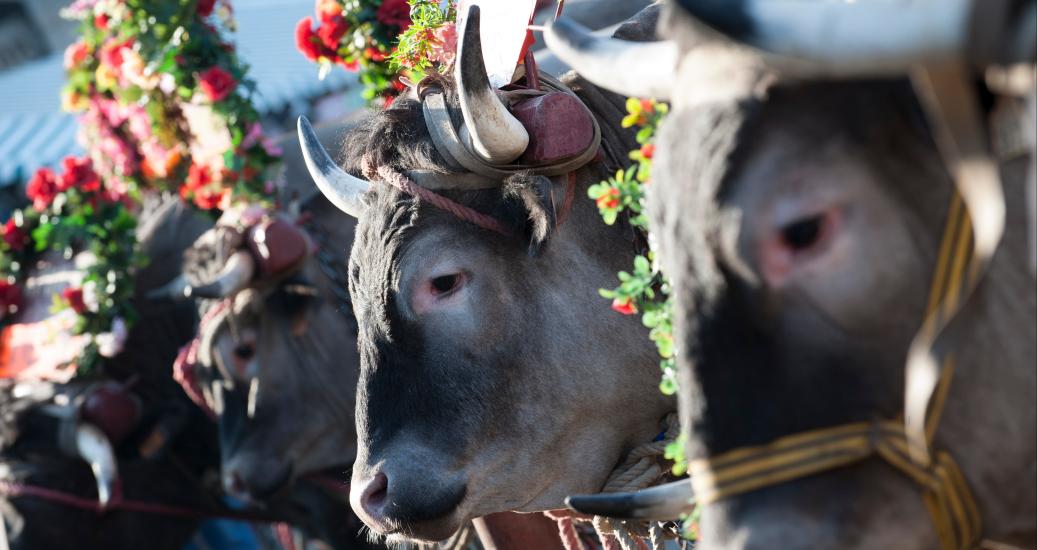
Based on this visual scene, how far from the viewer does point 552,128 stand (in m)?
2.96

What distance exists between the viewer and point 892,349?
1.72m

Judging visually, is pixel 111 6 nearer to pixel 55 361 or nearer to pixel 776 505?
pixel 55 361

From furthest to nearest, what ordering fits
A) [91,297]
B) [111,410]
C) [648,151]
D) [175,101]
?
[91,297]
[111,410]
[175,101]
[648,151]

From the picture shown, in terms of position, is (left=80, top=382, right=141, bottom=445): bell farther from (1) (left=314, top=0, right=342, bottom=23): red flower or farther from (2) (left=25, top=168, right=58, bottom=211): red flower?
(1) (left=314, top=0, right=342, bottom=23): red flower

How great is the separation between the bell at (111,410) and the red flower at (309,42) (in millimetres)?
2360

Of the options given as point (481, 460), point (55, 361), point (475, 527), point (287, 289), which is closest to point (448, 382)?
point (481, 460)

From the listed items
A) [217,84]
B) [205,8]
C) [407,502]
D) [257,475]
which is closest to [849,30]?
[407,502]

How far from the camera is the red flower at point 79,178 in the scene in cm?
625

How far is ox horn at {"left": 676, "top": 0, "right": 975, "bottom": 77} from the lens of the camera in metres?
1.49

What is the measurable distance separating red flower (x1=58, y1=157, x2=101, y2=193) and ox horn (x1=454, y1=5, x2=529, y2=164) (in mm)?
3868

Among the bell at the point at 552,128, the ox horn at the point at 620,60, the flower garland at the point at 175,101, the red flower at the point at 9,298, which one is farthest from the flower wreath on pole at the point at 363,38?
the red flower at the point at 9,298

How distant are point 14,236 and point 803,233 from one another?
239 inches

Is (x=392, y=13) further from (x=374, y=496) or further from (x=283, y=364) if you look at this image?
(x=374, y=496)

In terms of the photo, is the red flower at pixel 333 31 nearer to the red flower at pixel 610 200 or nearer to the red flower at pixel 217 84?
the red flower at pixel 217 84
